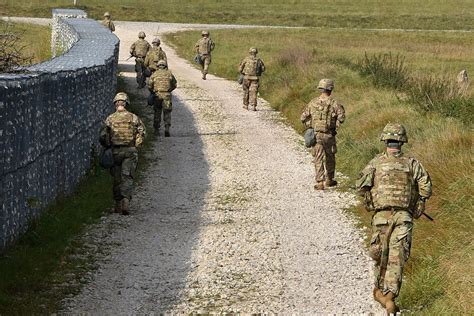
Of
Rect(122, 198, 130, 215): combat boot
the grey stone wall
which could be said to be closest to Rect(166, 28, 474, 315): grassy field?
Rect(122, 198, 130, 215): combat boot

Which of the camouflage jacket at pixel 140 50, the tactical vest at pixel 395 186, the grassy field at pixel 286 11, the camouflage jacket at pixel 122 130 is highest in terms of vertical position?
the tactical vest at pixel 395 186

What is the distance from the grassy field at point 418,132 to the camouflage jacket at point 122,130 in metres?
3.45

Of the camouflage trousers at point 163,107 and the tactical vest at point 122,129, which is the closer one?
the tactical vest at point 122,129

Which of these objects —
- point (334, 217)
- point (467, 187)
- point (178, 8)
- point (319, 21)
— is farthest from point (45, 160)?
point (178, 8)

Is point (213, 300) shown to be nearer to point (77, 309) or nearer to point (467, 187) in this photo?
point (77, 309)

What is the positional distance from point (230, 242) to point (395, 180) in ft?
10.8

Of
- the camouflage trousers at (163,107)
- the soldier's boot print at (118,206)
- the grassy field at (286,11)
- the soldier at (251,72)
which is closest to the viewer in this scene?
the soldier's boot print at (118,206)

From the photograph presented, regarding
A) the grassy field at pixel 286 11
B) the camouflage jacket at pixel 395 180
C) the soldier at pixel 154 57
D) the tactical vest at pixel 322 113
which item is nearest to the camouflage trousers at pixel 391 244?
the camouflage jacket at pixel 395 180

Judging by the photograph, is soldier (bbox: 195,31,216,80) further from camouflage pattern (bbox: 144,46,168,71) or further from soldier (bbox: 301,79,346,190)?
soldier (bbox: 301,79,346,190)

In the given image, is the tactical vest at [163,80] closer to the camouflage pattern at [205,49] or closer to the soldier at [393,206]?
the camouflage pattern at [205,49]

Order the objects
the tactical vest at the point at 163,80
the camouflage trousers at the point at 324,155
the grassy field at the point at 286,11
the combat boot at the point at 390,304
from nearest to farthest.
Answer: the combat boot at the point at 390,304 → the camouflage trousers at the point at 324,155 → the tactical vest at the point at 163,80 → the grassy field at the point at 286,11

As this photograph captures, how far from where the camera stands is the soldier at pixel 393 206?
9625 millimetres

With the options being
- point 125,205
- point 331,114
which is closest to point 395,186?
point 125,205

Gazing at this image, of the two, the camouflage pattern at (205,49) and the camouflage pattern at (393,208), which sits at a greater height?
the camouflage pattern at (393,208)
